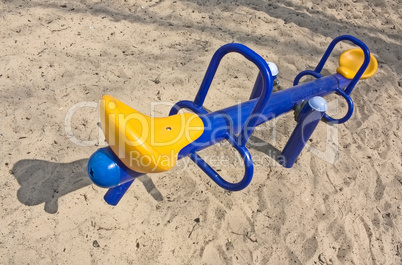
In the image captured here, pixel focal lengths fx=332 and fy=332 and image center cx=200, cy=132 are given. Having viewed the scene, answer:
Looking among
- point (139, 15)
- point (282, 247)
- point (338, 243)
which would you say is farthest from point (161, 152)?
point (139, 15)

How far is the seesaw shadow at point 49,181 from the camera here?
1.47m

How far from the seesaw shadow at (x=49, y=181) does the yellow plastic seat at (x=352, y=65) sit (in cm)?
122

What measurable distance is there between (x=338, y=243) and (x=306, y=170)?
413 mm

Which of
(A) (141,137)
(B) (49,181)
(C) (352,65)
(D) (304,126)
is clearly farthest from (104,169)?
(C) (352,65)

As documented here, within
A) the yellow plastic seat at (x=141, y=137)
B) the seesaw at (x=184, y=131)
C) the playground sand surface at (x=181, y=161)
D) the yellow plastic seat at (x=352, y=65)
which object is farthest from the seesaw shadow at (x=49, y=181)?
the yellow plastic seat at (x=352, y=65)

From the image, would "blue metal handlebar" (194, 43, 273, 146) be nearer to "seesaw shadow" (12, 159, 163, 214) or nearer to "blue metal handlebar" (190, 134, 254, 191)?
"blue metal handlebar" (190, 134, 254, 191)

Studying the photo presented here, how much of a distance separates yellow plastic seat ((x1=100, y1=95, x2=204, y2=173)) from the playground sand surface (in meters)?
0.55

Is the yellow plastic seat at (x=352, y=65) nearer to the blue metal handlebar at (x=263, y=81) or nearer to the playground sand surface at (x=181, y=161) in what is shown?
the playground sand surface at (x=181, y=161)

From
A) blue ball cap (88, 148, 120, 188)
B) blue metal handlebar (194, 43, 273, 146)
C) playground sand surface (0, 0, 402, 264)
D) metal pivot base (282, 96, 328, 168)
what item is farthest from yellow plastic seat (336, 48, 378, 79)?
blue ball cap (88, 148, 120, 188)

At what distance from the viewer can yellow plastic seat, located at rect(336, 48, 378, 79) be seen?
1.87m

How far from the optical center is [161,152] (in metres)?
1.00

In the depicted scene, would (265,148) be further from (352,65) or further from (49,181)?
(49,181)

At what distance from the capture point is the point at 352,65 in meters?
1.91

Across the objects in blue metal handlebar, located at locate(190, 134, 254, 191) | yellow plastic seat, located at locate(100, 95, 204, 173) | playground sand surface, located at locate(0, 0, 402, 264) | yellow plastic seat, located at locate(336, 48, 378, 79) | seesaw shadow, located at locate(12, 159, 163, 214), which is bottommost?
seesaw shadow, located at locate(12, 159, 163, 214)
